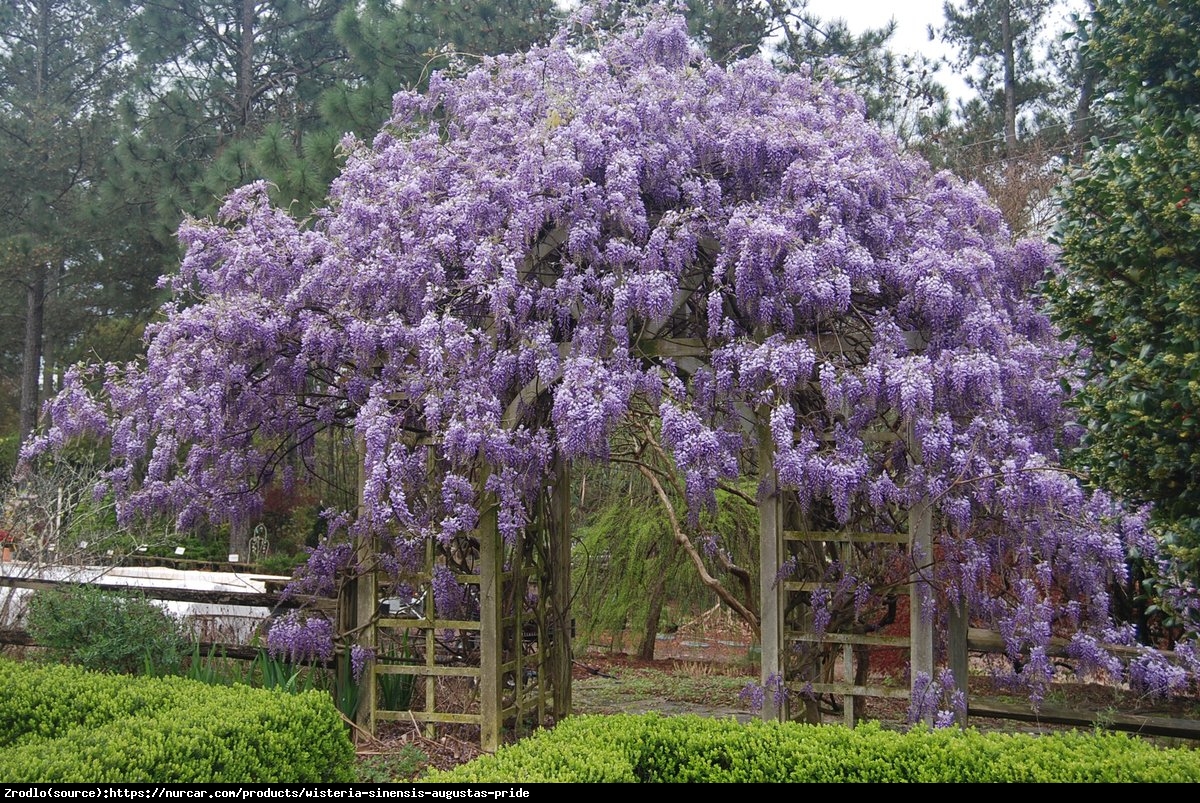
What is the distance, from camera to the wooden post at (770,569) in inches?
206

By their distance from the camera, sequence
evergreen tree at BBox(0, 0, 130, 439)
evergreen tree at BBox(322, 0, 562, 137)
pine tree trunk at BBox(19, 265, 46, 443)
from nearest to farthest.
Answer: evergreen tree at BBox(322, 0, 562, 137) → evergreen tree at BBox(0, 0, 130, 439) → pine tree trunk at BBox(19, 265, 46, 443)

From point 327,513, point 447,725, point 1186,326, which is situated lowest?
point 447,725

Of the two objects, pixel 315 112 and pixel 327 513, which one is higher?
pixel 315 112

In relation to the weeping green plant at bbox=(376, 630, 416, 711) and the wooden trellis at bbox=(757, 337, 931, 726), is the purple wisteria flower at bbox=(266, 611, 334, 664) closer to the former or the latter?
the weeping green plant at bbox=(376, 630, 416, 711)

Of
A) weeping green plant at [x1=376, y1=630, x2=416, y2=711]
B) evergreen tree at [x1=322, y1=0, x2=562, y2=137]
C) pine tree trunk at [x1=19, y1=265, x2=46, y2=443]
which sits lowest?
weeping green plant at [x1=376, y1=630, x2=416, y2=711]

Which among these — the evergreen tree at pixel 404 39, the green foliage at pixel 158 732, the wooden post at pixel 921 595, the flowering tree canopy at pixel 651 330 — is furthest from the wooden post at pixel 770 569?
the evergreen tree at pixel 404 39

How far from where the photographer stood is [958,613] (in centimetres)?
540

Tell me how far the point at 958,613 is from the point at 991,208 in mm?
2118

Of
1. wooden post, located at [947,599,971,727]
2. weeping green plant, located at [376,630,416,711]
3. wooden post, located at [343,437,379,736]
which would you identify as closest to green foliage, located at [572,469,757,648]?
weeping green plant, located at [376,630,416,711]

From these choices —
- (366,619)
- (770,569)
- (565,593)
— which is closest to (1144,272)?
(770,569)

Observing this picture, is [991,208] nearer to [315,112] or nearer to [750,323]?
[750,323]

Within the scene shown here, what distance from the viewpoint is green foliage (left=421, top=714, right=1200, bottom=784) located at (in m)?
3.36

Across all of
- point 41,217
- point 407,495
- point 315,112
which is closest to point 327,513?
point 407,495

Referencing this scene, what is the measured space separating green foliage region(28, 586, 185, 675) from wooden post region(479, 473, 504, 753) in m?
1.60
